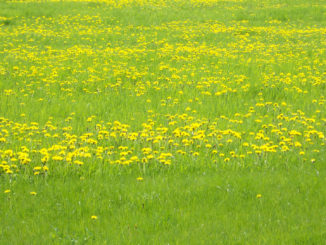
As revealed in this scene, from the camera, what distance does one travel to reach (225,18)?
70.6 feet

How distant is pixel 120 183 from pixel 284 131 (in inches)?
138

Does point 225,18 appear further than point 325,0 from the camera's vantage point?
No

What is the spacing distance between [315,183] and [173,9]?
19.5 m

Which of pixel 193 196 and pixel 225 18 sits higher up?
pixel 225 18

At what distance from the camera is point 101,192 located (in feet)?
18.1

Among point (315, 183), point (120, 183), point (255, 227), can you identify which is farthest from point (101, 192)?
point (315, 183)

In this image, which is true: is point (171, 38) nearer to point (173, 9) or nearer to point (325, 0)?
point (173, 9)

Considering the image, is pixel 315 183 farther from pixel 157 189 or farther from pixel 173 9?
pixel 173 9

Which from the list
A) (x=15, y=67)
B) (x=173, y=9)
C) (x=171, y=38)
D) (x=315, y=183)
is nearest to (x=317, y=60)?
(x=171, y=38)

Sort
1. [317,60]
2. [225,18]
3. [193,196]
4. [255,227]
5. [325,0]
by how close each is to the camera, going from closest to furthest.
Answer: [255,227] < [193,196] < [317,60] < [225,18] < [325,0]

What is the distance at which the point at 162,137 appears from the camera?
6961 mm

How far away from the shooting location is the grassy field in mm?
4812

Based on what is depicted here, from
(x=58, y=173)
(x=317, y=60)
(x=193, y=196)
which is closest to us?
(x=193, y=196)

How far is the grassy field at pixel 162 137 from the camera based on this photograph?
4812 millimetres
